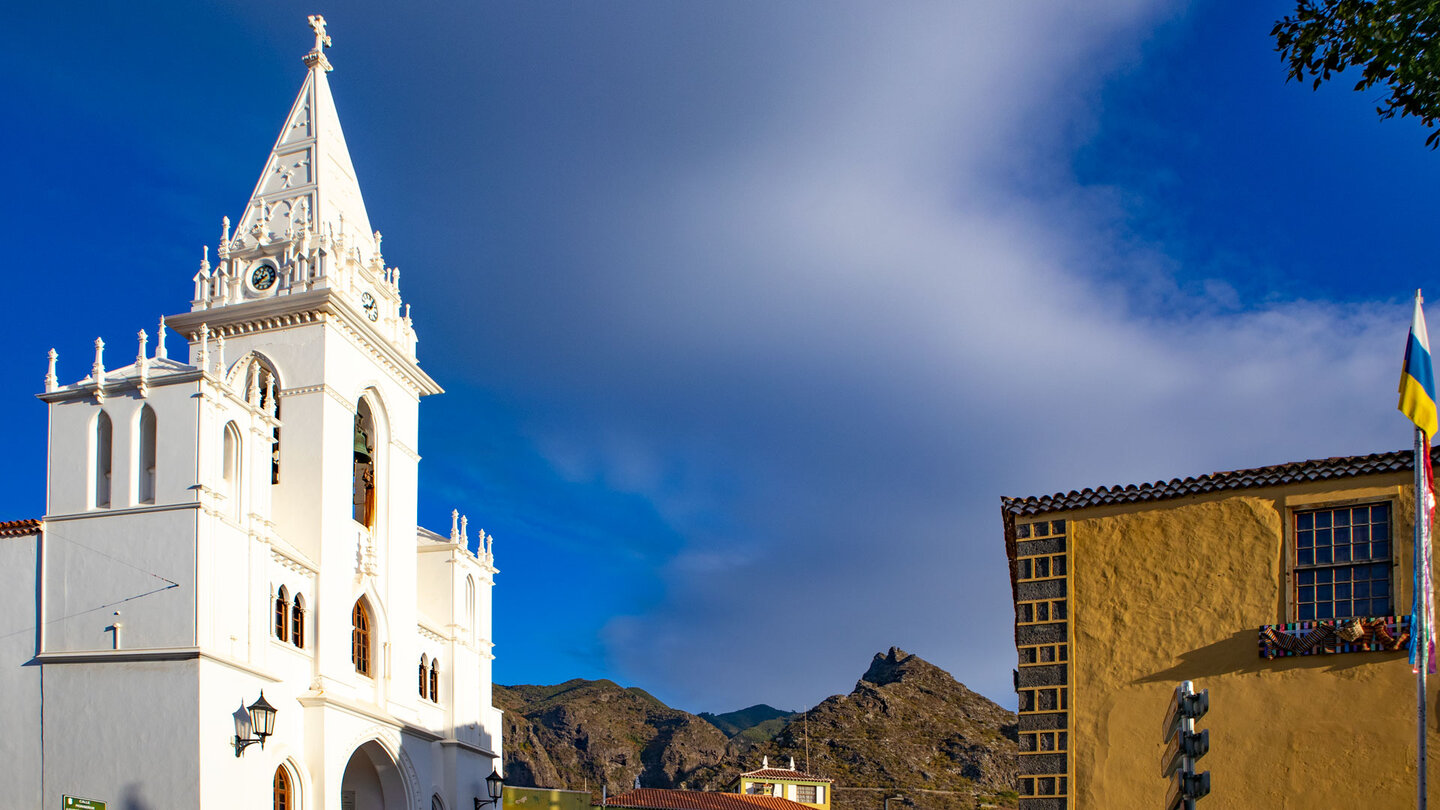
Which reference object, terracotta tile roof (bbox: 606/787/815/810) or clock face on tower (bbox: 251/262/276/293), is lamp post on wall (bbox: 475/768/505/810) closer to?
terracotta tile roof (bbox: 606/787/815/810)

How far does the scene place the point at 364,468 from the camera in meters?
33.2

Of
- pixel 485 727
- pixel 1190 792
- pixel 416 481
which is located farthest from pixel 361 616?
pixel 1190 792

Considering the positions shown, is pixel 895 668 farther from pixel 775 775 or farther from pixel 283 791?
pixel 283 791

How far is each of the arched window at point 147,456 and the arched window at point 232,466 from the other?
1290 mm

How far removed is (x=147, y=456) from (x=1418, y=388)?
876 inches

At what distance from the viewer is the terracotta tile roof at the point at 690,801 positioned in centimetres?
4616

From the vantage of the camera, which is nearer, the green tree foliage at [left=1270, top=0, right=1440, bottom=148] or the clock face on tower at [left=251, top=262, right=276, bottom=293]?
the green tree foliage at [left=1270, top=0, right=1440, bottom=148]

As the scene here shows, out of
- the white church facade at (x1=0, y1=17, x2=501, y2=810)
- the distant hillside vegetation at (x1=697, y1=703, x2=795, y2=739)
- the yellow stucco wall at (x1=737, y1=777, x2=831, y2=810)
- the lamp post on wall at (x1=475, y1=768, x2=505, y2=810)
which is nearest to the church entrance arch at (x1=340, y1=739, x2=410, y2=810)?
the white church facade at (x1=0, y1=17, x2=501, y2=810)

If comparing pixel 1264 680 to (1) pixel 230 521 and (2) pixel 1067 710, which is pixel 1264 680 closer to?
(2) pixel 1067 710

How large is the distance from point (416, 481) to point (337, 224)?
6333mm

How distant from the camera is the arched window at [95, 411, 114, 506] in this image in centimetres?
2694

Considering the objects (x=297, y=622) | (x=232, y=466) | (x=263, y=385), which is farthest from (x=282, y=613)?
(x=263, y=385)

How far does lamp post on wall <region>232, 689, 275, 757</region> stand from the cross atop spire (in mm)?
16822

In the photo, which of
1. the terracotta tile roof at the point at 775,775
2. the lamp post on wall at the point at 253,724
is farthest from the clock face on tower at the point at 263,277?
the terracotta tile roof at the point at 775,775
